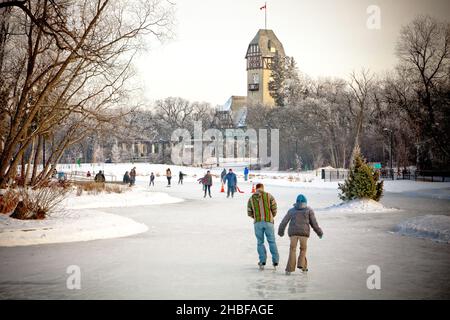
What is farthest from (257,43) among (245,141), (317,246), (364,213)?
(317,246)

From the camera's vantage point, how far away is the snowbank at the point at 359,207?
21.3 meters

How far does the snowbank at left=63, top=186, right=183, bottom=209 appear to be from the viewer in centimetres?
2411

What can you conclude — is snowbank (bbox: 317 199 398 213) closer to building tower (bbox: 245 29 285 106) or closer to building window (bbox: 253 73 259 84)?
building tower (bbox: 245 29 285 106)

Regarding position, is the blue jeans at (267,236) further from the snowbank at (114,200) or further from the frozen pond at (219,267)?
the snowbank at (114,200)

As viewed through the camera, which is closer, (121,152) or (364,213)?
(364,213)

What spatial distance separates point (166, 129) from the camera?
13175cm

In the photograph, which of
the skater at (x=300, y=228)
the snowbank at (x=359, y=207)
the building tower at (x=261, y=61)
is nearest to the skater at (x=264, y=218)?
the skater at (x=300, y=228)

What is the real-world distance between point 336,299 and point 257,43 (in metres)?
122

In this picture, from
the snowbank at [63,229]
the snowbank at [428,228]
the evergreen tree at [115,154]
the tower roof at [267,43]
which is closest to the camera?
the snowbank at [63,229]

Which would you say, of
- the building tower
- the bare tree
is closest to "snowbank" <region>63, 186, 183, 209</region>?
the bare tree

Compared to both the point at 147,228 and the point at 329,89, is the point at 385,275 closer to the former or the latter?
the point at 147,228

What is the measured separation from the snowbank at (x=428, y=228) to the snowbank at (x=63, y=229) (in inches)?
321

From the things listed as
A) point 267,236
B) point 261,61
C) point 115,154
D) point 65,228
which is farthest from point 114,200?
point 261,61

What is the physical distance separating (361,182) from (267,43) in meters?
109
